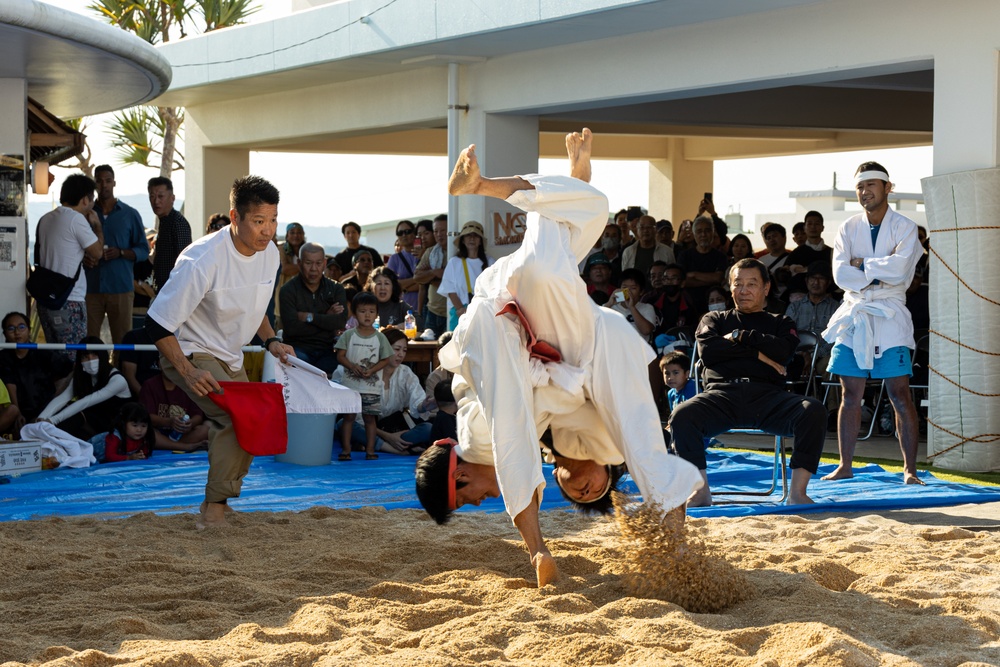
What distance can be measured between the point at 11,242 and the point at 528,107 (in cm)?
456

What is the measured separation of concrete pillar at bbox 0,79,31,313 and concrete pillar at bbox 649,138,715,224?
1303 centimetres

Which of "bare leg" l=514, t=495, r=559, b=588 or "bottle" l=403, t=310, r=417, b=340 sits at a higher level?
"bottle" l=403, t=310, r=417, b=340

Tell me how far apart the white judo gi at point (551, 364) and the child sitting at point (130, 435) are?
4362mm

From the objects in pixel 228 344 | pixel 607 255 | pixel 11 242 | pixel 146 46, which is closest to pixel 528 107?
pixel 607 255

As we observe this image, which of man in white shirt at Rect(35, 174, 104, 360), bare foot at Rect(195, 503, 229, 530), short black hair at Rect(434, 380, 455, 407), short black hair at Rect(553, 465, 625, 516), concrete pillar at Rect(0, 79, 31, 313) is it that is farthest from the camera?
concrete pillar at Rect(0, 79, 31, 313)

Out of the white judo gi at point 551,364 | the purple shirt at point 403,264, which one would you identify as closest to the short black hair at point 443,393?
the white judo gi at point 551,364

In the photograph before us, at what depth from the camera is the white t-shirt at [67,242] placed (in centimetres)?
908

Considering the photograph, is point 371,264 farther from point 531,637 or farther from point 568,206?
point 531,637

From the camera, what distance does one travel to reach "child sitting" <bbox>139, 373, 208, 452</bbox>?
873 centimetres

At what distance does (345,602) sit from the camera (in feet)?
14.1

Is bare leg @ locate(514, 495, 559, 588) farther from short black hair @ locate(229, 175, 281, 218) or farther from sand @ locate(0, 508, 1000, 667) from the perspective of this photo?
short black hair @ locate(229, 175, 281, 218)

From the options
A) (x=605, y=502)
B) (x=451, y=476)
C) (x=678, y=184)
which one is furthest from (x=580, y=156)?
(x=678, y=184)

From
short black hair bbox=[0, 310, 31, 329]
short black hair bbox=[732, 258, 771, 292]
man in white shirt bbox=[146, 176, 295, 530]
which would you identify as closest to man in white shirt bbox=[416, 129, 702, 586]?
man in white shirt bbox=[146, 176, 295, 530]

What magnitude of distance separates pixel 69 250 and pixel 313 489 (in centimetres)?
311
